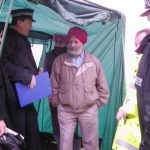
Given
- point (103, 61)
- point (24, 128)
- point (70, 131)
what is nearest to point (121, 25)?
point (103, 61)

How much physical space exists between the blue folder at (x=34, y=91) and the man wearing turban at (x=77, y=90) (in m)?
0.53

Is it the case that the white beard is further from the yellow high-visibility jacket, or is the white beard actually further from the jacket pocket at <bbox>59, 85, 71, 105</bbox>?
the yellow high-visibility jacket

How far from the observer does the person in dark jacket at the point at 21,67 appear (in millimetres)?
3777

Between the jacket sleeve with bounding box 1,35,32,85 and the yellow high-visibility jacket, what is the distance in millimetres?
1513

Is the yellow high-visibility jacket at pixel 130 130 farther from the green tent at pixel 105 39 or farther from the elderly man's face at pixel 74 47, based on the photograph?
the green tent at pixel 105 39

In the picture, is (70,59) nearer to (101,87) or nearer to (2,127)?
(101,87)

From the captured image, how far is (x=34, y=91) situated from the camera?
3875mm

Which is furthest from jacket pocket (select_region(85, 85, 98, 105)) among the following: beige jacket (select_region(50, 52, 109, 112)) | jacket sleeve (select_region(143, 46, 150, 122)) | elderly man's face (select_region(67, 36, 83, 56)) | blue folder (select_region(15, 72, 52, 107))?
jacket sleeve (select_region(143, 46, 150, 122))

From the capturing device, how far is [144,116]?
2.17 meters

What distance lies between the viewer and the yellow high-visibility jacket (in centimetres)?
243

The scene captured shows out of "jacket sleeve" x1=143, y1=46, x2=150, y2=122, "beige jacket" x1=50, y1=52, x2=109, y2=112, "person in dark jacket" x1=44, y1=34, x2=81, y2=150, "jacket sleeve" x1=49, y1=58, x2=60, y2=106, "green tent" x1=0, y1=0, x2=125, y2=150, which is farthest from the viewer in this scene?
"person in dark jacket" x1=44, y1=34, x2=81, y2=150

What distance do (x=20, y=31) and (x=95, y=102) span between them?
4.08 ft

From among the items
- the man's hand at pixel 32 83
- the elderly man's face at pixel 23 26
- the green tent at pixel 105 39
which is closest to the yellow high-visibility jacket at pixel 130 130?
the man's hand at pixel 32 83

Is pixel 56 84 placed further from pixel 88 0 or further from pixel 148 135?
pixel 148 135
